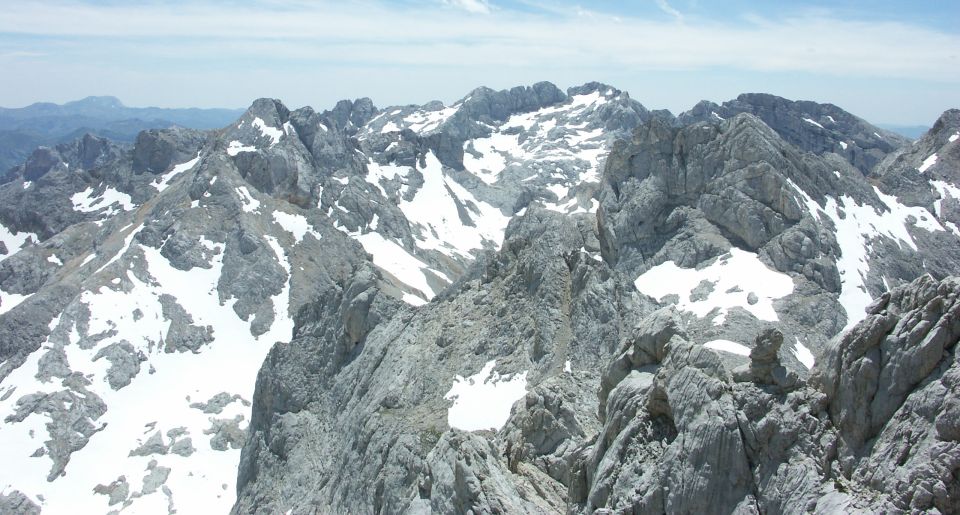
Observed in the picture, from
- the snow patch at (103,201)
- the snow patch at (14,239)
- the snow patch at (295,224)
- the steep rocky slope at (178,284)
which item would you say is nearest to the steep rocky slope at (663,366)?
the steep rocky slope at (178,284)

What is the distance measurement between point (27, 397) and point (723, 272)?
278ft

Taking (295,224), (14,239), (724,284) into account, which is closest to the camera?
(724,284)

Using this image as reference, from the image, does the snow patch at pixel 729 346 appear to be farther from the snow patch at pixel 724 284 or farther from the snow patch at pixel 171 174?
the snow patch at pixel 171 174

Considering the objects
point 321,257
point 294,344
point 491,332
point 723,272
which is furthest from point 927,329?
point 321,257

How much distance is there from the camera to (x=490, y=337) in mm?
44656

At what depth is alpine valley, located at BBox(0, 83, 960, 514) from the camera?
1792 centimetres

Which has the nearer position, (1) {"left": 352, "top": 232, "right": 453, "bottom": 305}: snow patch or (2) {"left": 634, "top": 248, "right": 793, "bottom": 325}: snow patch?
(2) {"left": 634, "top": 248, "right": 793, "bottom": 325}: snow patch

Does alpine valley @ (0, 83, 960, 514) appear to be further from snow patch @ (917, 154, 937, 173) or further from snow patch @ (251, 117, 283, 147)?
snow patch @ (917, 154, 937, 173)

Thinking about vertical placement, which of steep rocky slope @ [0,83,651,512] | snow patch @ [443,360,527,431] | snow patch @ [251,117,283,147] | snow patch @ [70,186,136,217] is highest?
snow patch @ [443,360,527,431]

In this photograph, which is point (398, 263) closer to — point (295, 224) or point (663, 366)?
point (295, 224)

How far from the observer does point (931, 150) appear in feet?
395

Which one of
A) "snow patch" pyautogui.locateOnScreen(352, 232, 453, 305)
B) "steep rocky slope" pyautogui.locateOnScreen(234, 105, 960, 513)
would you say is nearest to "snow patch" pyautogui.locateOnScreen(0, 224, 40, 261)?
"snow patch" pyautogui.locateOnScreen(352, 232, 453, 305)

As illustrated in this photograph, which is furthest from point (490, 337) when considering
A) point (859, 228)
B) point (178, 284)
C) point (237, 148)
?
point (237, 148)

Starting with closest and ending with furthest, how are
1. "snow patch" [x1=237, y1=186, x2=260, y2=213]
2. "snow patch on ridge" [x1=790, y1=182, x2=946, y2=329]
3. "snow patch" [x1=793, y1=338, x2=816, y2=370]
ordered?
"snow patch" [x1=793, y1=338, x2=816, y2=370] → "snow patch on ridge" [x1=790, y1=182, x2=946, y2=329] → "snow patch" [x1=237, y1=186, x2=260, y2=213]
